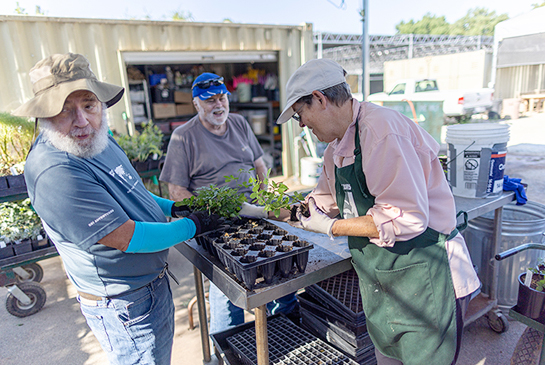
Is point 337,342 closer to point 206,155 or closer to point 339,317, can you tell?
point 339,317

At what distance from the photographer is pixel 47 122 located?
5.09ft

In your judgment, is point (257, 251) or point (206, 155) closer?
point (257, 251)

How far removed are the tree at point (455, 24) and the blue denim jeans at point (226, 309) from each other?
6156 cm

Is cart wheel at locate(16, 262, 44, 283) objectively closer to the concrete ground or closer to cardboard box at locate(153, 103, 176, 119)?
the concrete ground

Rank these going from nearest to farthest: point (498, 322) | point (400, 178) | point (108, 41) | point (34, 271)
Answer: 1. point (400, 178)
2. point (498, 322)
3. point (34, 271)
4. point (108, 41)

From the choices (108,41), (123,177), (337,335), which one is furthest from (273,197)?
(108,41)

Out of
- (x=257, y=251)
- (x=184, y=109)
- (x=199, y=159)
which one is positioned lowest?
(x=257, y=251)

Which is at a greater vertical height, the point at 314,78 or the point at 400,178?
the point at 314,78

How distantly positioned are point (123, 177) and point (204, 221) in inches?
19.0

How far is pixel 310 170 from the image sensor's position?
7422mm

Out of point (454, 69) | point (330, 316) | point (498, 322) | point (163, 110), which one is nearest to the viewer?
point (330, 316)

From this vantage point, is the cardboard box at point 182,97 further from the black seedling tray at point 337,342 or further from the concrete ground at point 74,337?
the black seedling tray at point 337,342

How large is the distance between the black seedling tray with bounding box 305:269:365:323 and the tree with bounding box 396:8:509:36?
61443mm

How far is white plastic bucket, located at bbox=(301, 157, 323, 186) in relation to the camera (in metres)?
7.33
